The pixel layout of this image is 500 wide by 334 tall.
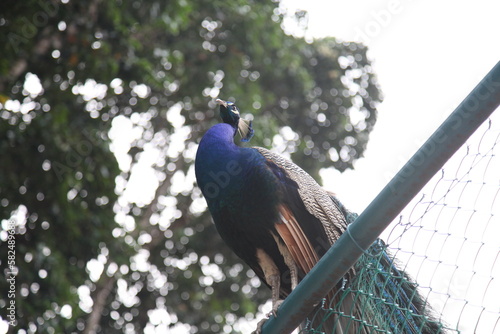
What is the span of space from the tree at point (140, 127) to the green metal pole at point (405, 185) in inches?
137

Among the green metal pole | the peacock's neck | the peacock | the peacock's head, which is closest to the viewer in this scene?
the green metal pole

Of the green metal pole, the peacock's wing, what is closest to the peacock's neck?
the peacock's wing

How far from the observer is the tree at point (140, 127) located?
15.9 ft

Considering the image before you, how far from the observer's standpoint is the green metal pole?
146 centimetres

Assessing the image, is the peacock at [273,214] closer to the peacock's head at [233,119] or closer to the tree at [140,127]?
the peacock's head at [233,119]

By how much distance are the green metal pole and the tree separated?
3.48m

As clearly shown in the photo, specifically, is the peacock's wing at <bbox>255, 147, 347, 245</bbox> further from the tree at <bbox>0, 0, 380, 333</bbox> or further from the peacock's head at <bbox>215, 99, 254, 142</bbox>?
the tree at <bbox>0, 0, 380, 333</bbox>

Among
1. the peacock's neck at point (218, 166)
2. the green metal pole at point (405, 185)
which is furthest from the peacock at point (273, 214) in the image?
the green metal pole at point (405, 185)

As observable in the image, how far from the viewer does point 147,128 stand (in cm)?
743

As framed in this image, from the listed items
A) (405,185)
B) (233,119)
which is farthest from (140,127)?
(405,185)

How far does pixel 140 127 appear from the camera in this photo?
7.31 metres

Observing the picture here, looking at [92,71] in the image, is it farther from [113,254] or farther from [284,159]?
[284,159]

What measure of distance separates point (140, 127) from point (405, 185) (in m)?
6.02

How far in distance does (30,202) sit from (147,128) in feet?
8.53
